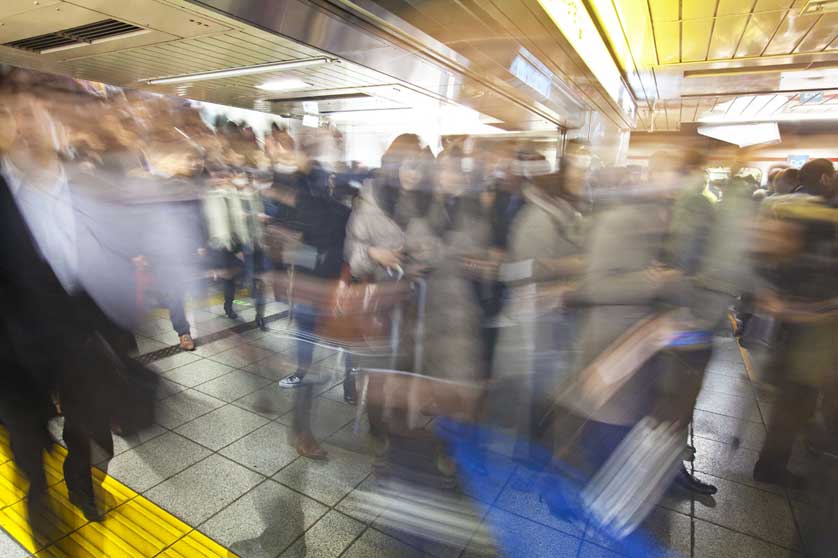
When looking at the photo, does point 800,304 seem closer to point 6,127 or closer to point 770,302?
point 770,302

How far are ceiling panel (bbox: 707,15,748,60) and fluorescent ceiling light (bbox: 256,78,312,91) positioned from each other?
3.39 m

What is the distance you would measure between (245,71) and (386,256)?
2.32 m

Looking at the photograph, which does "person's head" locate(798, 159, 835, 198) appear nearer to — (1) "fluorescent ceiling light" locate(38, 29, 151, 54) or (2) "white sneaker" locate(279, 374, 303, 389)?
(2) "white sneaker" locate(279, 374, 303, 389)

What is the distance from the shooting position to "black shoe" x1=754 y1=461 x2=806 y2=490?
2.36 metres

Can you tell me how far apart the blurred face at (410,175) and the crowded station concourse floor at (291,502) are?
1.15 metres

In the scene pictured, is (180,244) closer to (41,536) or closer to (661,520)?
(41,536)

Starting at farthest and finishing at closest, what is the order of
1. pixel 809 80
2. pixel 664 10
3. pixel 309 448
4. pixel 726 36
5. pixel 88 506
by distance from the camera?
pixel 809 80
pixel 726 36
pixel 664 10
pixel 309 448
pixel 88 506

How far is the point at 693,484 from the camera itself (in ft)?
7.62

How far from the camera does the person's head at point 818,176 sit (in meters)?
2.34

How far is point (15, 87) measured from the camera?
1.71 meters

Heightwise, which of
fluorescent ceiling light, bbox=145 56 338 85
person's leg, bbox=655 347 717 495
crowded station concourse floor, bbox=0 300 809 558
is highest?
fluorescent ceiling light, bbox=145 56 338 85

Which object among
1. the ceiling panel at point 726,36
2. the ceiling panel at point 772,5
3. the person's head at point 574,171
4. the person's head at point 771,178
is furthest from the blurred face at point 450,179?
the ceiling panel at point 726,36

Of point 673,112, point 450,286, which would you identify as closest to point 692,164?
point 450,286

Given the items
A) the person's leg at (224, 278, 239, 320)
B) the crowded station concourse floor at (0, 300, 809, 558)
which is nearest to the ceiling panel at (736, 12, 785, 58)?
the crowded station concourse floor at (0, 300, 809, 558)
